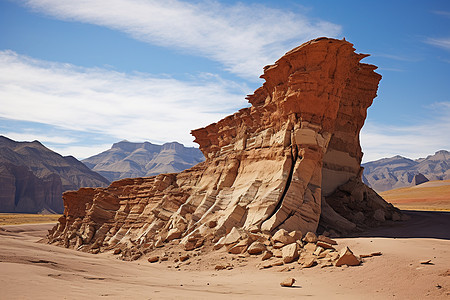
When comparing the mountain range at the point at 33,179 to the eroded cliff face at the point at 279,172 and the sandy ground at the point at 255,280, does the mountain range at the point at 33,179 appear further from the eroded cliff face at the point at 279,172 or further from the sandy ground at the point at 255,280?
the sandy ground at the point at 255,280

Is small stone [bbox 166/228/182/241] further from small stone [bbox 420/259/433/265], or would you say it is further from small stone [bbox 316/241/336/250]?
small stone [bbox 420/259/433/265]

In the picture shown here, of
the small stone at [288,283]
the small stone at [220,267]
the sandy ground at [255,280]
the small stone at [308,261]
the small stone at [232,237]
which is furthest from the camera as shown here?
the small stone at [232,237]

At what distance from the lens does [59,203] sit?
104 metres

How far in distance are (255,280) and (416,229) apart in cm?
1065

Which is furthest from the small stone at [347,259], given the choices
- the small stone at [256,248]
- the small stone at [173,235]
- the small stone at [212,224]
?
the small stone at [173,235]

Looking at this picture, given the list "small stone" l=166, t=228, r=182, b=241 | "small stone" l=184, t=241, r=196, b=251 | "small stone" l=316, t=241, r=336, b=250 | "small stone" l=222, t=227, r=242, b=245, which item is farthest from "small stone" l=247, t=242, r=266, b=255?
"small stone" l=166, t=228, r=182, b=241

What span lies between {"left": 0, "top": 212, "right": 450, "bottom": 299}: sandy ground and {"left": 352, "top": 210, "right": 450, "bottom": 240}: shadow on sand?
→ 10.0 feet

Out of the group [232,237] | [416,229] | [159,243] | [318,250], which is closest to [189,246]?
[232,237]

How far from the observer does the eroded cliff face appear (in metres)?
18.0

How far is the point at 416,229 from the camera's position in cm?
1842

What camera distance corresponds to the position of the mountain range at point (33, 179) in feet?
311

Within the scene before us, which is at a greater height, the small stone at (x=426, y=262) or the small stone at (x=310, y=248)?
the small stone at (x=426, y=262)

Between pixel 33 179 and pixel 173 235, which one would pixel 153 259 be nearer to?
pixel 173 235

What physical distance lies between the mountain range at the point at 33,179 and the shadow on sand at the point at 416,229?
94.9 m
